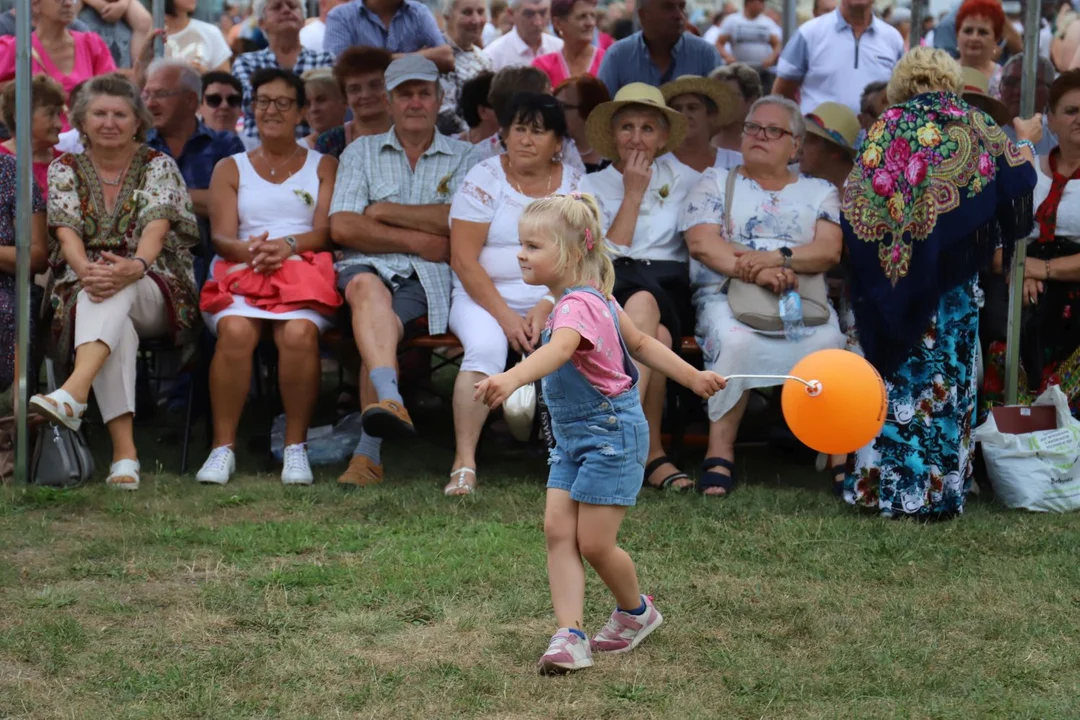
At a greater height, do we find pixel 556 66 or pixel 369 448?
pixel 556 66

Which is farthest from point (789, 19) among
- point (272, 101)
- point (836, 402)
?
point (836, 402)

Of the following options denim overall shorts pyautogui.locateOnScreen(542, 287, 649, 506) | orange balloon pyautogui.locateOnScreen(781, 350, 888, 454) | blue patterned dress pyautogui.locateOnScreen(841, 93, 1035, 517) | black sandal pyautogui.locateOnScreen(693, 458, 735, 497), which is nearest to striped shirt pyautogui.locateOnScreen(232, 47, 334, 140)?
black sandal pyautogui.locateOnScreen(693, 458, 735, 497)

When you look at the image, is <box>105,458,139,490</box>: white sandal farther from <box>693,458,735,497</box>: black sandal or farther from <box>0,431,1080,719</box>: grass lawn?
<box>693,458,735,497</box>: black sandal

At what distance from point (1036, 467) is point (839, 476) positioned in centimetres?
81

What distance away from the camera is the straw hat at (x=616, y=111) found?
21.2 ft

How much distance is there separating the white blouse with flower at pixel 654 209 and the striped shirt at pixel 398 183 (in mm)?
671

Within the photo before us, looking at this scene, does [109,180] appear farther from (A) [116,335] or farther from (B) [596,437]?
(B) [596,437]

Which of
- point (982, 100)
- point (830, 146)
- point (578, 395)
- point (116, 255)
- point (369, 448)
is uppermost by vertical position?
point (982, 100)

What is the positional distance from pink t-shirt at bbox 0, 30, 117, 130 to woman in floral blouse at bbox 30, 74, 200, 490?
147cm

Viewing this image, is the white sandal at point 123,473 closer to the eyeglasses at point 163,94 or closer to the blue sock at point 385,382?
the blue sock at point 385,382

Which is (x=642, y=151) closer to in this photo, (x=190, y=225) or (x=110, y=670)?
(x=190, y=225)

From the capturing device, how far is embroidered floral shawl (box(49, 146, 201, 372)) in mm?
6184

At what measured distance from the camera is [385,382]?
5953 mm

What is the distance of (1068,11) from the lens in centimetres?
1067
